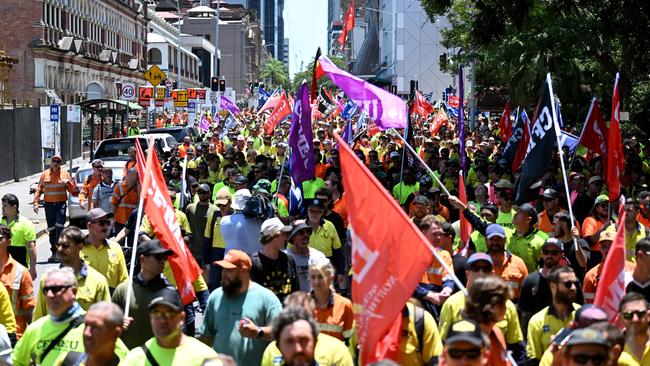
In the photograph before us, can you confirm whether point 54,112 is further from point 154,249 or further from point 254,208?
point 154,249

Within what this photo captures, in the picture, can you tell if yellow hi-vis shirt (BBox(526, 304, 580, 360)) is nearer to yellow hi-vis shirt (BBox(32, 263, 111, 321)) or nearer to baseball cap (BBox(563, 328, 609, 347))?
baseball cap (BBox(563, 328, 609, 347))

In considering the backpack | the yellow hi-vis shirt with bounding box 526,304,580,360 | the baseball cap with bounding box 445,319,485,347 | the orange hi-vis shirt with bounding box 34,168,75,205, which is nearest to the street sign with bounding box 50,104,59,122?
the orange hi-vis shirt with bounding box 34,168,75,205

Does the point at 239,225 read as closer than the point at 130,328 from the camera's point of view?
No

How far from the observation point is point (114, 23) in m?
75.4

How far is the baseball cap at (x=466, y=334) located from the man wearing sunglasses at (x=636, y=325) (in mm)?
1468

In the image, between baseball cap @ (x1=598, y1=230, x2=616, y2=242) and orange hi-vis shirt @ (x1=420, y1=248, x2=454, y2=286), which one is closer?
orange hi-vis shirt @ (x1=420, y1=248, x2=454, y2=286)

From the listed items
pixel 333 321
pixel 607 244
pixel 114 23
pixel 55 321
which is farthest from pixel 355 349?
pixel 114 23

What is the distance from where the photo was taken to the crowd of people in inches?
231

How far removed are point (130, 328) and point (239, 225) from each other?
3405mm

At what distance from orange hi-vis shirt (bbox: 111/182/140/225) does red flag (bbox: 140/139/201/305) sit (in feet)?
20.0

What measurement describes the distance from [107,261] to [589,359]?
505 cm

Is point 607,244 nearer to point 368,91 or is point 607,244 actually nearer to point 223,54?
point 368,91

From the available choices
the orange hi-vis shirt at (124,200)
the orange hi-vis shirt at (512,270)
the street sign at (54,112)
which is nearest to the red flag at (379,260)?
the orange hi-vis shirt at (512,270)

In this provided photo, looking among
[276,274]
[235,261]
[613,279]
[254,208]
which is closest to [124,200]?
[254,208]
